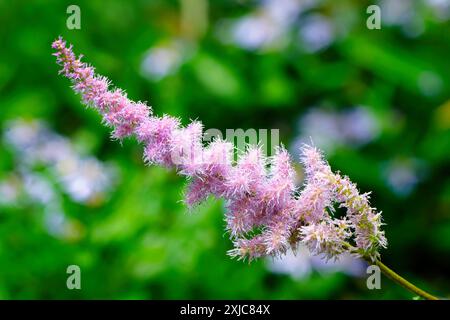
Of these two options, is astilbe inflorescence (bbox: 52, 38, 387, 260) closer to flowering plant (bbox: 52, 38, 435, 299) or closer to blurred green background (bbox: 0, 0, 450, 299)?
flowering plant (bbox: 52, 38, 435, 299)

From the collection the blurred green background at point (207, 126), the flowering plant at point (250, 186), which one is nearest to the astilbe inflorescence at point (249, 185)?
the flowering plant at point (250, 186)

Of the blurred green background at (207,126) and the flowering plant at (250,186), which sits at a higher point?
the blurred green background at (207,126)

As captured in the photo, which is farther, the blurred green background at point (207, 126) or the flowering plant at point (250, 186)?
the blurred green background at point (207, 126)

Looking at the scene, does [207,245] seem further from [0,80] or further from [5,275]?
[0,80]

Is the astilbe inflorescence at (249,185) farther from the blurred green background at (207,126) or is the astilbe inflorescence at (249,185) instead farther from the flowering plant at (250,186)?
the blurred green background at (207,126)
